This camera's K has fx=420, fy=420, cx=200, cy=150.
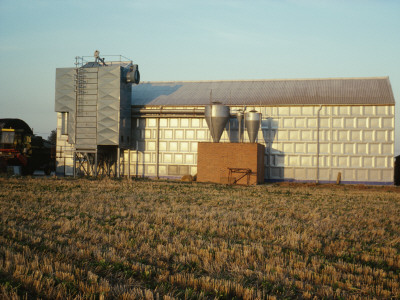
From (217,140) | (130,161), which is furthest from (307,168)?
(130,161)

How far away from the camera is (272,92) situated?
1614 inches

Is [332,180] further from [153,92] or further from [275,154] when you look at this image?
[153,92]

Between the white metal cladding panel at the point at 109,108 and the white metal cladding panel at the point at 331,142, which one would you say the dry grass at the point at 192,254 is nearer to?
the white metal cladding panel at the point at 109,108

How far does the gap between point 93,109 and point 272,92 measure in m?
17.1

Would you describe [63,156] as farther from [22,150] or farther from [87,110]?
[87,110]

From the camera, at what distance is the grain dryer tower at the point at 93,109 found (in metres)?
38.0

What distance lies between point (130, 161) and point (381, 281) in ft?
117

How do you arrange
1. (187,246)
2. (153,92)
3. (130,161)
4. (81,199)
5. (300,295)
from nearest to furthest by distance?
(300,295) → (187,246) → (81,199) → (130,161) → (153,92)

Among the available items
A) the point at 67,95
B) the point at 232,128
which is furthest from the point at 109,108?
the point at 232,128

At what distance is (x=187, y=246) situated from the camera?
8.41m

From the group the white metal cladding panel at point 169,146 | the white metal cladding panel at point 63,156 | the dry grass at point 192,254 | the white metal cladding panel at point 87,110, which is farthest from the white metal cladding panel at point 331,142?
the dry grass at point 192,254

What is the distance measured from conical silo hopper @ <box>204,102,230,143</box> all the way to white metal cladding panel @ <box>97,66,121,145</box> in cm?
818

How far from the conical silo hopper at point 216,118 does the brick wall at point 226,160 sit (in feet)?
5.87

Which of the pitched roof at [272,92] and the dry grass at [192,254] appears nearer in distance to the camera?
the dry grass at [192,254]
